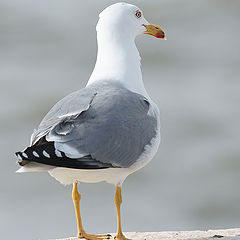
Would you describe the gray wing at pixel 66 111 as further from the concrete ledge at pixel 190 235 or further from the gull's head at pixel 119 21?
the concrete ledge at pixel 190 235

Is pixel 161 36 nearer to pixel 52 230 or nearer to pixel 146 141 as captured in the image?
pixel 146 141

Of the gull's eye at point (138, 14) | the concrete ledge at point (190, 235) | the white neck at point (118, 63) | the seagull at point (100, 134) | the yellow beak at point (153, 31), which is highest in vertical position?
the gull's eye at point (138, 14)

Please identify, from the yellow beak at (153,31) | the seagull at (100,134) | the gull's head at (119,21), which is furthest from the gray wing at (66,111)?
the yellow beak at (153,31)

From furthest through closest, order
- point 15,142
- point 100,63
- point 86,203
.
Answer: point 15,142
point 86,203
point 100,63

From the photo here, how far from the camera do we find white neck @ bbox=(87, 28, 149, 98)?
579 centimetres

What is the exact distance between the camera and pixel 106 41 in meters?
5.95

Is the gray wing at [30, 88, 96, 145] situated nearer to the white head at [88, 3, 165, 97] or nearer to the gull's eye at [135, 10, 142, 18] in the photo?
the white head at [88, 3, 165, 97]

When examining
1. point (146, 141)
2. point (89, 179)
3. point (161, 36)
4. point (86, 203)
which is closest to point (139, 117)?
point (146, 141)

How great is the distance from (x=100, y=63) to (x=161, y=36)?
72 centimetres

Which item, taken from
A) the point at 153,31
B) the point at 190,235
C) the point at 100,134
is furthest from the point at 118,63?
the point at 190,235

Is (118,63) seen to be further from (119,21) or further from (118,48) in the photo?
(119,21)

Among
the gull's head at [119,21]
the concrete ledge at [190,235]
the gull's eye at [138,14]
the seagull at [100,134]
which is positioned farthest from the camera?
the gull's eye at [138,14]

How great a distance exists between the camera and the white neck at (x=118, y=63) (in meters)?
5.79

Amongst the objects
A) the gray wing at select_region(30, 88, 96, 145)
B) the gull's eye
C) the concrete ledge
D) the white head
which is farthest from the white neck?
the concrete ledge
